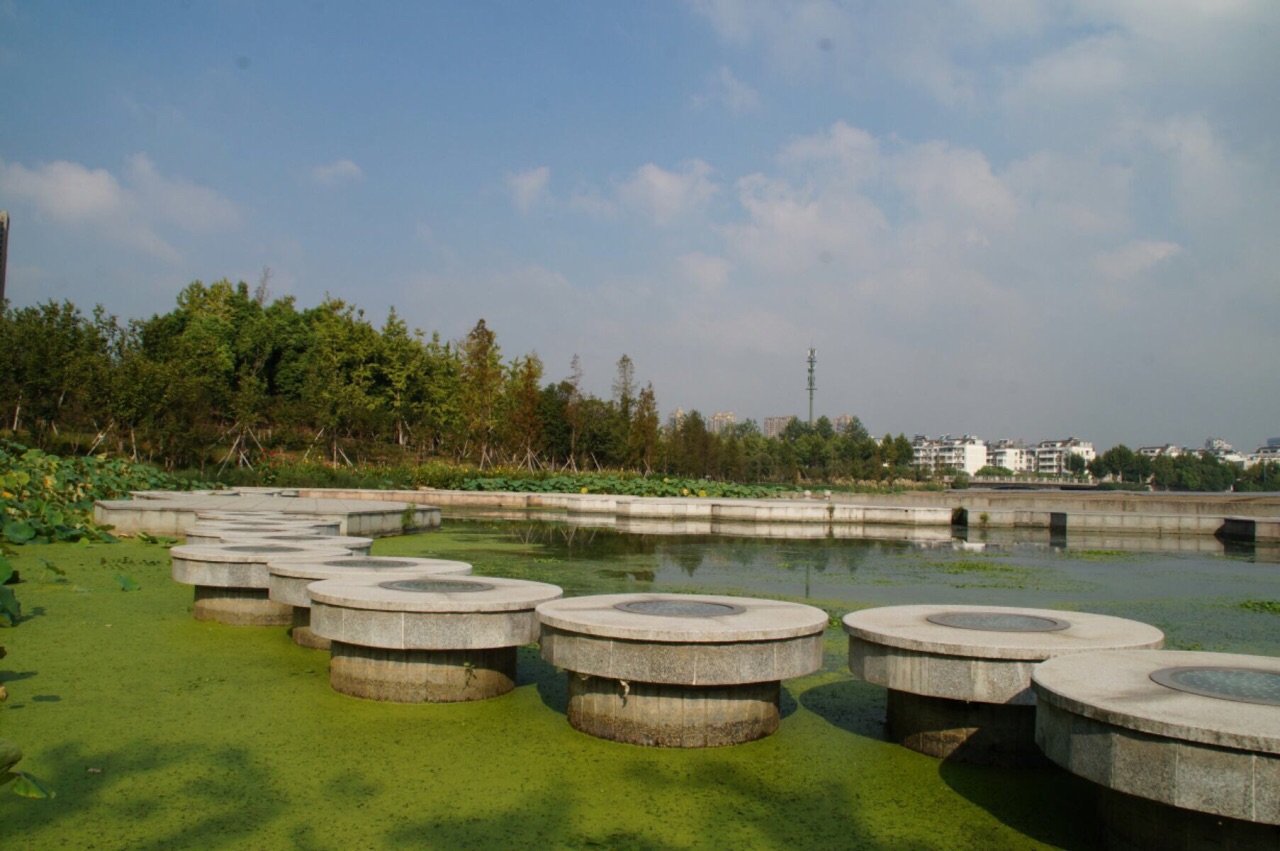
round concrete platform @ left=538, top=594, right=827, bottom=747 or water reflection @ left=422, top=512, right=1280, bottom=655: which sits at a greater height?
round concrete platform @ left=538, top=594, right=827, bottom=747

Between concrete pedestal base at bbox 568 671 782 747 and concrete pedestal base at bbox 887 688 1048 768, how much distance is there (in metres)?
0.83

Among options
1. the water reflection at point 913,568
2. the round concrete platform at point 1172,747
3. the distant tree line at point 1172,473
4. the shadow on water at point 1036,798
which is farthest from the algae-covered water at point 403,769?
the distant tree line at point 1172,473

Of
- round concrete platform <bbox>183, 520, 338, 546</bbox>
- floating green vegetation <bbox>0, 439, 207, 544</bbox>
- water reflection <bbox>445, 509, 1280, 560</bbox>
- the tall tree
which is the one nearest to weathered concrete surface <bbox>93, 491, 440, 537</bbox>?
floating green vegetation <bbox>0, 439, 207, 544</bbox>

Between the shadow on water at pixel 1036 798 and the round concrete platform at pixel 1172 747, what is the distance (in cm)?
29

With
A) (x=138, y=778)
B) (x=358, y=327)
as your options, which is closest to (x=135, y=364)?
(x=358, y=327)

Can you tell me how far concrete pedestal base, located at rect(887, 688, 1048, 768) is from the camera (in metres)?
4.72

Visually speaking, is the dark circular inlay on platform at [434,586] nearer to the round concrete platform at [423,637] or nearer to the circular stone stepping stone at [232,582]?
the round concrete platform at [423,637]

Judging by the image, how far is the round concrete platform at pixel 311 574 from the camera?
6754 mm

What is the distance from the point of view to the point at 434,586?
6.29 m

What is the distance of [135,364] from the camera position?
985 inches

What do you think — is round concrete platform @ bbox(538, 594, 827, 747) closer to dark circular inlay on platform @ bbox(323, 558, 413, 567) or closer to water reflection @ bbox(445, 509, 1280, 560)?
dark circular inlay on platform @ bbox(323, 558, 413, 567)

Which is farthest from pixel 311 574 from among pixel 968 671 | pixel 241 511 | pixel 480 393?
pixel 480 393

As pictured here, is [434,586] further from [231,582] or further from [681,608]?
[231,582]

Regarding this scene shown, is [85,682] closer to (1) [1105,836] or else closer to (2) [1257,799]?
(1) [1105,836]
